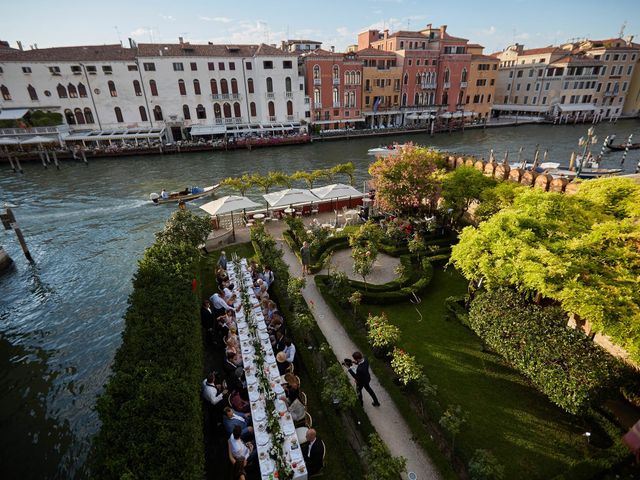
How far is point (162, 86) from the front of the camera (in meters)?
53.3

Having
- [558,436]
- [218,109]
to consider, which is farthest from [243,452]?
[218,109]

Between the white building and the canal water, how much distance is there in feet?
32.2

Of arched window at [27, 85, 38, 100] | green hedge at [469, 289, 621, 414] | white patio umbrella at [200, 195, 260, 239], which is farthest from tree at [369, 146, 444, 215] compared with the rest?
arched window at [27, 85, 38, 100]

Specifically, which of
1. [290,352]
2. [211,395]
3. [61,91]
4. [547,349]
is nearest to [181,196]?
[290,352]

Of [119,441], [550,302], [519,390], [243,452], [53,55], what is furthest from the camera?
[53,55]

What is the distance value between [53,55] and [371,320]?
62.6 metres

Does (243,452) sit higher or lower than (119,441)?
lower

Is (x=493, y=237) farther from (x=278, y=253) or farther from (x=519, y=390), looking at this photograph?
(x=278, y=253)

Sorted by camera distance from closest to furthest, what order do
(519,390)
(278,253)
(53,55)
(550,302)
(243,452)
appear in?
1. (243,452)
2. (519,390)
3. (550,302)
4. (278,253)
5. (53,55)

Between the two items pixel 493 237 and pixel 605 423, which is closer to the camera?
pixel 605 423

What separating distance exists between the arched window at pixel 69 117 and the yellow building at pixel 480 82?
67.9 m

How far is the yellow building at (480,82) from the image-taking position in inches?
2596

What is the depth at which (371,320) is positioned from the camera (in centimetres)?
1133

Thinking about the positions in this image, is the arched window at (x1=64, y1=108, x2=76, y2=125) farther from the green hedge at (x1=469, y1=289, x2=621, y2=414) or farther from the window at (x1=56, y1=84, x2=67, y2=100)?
the green hedge at (x1=469, y1=289, x2=621, y2=414)
